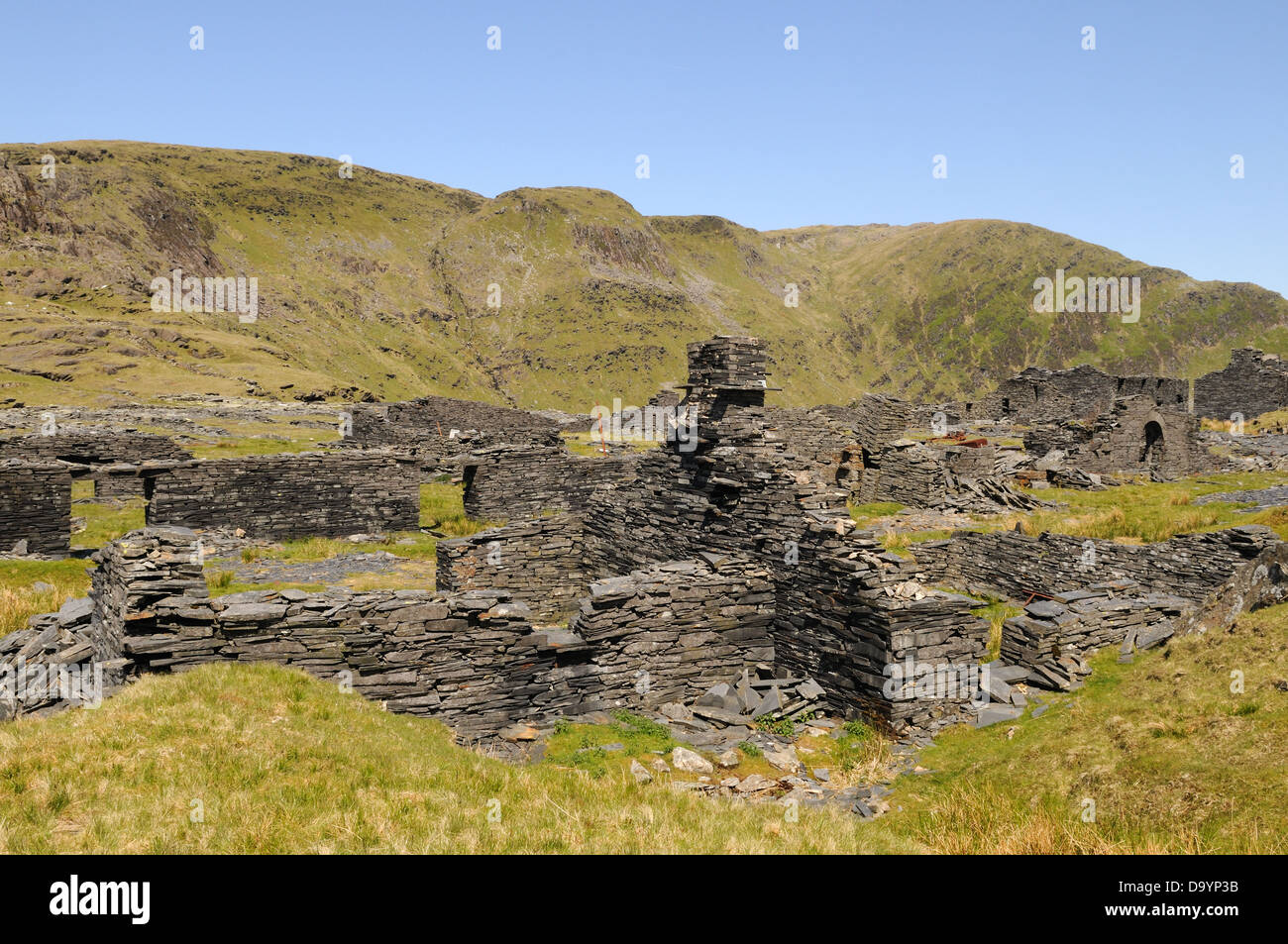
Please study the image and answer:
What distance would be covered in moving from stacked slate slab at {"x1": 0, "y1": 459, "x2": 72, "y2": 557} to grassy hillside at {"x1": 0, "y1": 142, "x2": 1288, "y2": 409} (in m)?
38.6

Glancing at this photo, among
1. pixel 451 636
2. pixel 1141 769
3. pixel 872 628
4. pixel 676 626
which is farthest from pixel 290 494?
pixel 1141 769

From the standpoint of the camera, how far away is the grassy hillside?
3029 inches

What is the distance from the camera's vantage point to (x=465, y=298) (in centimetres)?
14950

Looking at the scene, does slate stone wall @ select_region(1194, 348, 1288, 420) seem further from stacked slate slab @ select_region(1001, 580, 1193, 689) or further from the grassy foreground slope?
the grassy foreground slope

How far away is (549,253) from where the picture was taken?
6353 inches

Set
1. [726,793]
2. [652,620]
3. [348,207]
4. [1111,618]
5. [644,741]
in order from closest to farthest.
A: [726,793] < [644,741] < [652,620] < [1111,618] < [348,207]

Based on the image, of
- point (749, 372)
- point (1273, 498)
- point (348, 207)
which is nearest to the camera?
point (749, 372)

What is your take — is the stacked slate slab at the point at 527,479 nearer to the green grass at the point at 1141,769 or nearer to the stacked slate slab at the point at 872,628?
the stacked slate slab at the point at 872,628

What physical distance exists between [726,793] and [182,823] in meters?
5.88

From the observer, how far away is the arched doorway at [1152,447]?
33.2 m

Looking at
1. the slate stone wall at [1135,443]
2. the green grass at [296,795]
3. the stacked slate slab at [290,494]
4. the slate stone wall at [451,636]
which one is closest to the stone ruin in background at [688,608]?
the slate stone wall at [451,636]

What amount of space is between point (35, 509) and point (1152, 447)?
139ft
